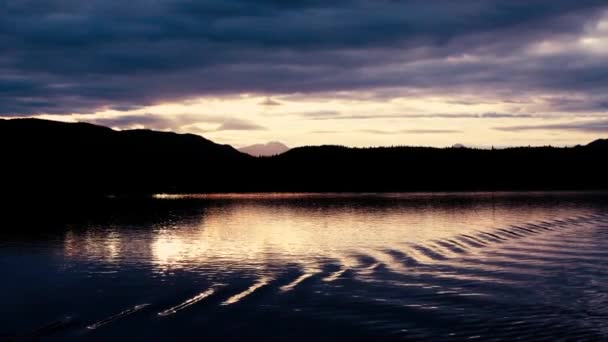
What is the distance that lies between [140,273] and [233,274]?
474 centimetres

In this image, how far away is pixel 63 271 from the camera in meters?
31.5

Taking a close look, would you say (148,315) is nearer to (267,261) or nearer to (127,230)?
(267,261)

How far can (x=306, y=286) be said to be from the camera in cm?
2652

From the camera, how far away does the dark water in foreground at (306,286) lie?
63.6 feet

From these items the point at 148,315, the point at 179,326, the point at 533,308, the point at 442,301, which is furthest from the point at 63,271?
the point at 533,308

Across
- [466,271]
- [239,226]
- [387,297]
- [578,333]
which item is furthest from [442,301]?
[239,226]

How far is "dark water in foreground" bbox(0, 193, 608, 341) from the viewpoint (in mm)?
19375

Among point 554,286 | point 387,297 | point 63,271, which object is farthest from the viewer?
point 63,271

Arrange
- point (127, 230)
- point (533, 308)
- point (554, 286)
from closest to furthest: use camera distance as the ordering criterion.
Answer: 1. point (533, 308)
2. point (554, 286)
3. point (127, 230)

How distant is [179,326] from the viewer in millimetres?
19906

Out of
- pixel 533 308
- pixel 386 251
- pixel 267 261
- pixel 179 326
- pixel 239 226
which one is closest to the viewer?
pixel 179 326

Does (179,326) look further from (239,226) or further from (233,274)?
(239,226)

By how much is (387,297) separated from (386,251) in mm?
14274

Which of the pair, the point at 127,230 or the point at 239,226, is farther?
the point at 239,226
